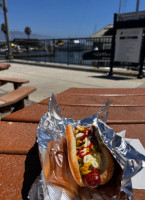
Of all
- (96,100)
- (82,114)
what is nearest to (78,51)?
(96,100)

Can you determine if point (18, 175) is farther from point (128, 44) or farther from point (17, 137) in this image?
point (128, 44)

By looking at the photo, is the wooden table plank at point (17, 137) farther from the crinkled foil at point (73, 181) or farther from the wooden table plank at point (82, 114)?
the crinkled foil at point (73, 181)

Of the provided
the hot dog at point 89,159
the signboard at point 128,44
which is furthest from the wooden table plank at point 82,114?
the signboard at point 128,44

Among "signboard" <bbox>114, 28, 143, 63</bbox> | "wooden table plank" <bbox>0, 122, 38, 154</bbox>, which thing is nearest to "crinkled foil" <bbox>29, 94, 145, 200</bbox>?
"wooden table plank" <bbox>0, 122, 38, 154</bbox>

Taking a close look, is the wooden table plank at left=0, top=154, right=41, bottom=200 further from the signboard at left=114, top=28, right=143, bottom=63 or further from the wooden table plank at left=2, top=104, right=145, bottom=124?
the signboard at left=114, top=28, right=143, bottom=63

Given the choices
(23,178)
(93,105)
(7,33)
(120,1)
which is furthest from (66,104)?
(120,1)

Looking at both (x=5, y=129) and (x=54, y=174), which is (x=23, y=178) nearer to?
(x=54, y=174)
